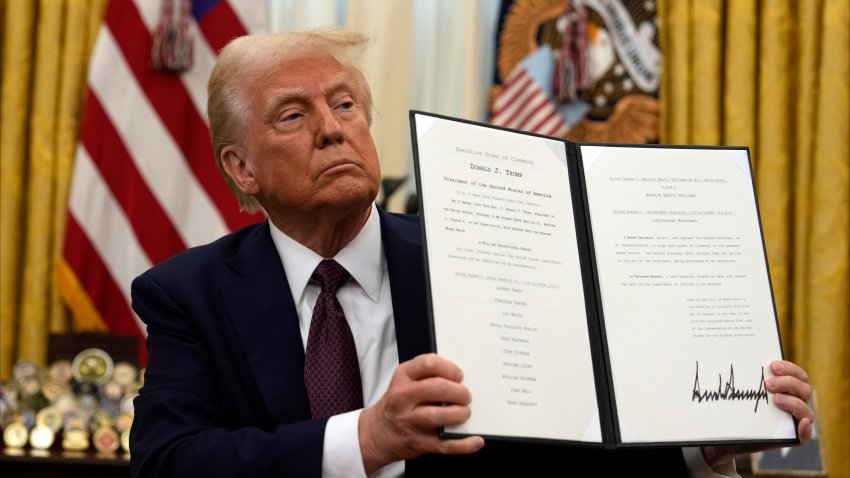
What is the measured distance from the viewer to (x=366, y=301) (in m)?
2.06

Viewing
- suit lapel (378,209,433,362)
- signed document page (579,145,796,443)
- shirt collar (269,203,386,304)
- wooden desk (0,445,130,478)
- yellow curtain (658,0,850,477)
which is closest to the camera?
signed document page (579,145,796,443)

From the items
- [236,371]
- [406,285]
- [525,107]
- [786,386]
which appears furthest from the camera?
[525,107]

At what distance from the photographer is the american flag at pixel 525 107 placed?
3.78m

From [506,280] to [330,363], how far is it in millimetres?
454

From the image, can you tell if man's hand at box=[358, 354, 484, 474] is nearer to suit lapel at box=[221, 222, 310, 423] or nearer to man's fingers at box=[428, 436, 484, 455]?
man's fingers at box=[428, 436, 484, 455]

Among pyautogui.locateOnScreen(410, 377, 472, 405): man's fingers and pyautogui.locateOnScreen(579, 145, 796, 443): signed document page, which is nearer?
pyautogui.locateOnScreen(410, 377, 472, 405): man's fingers

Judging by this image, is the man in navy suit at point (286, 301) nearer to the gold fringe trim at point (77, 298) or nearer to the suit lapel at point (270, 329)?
the suit lapel at point (270, 329)

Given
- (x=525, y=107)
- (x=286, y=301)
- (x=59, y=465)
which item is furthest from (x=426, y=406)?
(x=525, y=107)

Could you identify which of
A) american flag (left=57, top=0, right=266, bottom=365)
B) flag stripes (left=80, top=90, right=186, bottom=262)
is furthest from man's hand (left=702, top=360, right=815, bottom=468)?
flag stripes (left=80, top=90, right=186, bottom=262)

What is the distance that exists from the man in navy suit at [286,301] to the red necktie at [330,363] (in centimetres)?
2

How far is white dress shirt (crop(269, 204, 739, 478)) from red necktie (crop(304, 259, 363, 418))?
0.11 ft

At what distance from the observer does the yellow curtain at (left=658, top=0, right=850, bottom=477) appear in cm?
353

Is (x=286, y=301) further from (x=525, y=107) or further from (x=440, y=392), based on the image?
(x=525, y=107)
